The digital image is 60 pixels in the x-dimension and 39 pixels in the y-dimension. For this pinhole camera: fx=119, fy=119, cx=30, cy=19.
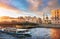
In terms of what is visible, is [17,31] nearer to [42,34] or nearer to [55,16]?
[42,34]

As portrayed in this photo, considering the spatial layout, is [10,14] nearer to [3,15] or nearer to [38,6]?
[3,15]

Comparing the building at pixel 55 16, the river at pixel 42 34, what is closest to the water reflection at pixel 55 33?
the river at pixel 42 34

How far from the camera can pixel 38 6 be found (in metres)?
1.53

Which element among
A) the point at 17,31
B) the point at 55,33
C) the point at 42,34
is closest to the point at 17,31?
the point at 17,31

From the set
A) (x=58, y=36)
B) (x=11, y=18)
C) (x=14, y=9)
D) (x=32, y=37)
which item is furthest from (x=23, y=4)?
(x=58, y=36)

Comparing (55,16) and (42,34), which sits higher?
(55,16)

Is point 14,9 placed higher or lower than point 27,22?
higher

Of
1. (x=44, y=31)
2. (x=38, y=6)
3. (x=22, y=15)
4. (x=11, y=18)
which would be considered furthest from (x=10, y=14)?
(x=44, y=31)

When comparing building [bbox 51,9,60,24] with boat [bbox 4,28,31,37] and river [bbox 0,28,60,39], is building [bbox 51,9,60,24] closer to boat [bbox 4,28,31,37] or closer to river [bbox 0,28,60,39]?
river [bbox 0,28,60,39]

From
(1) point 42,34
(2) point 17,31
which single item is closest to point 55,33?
(1) point 42,34

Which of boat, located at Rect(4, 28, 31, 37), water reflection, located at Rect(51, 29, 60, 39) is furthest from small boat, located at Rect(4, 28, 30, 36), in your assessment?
water reflection, located at Rect(51, 29, 60, 39)

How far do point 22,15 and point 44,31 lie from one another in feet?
1.13

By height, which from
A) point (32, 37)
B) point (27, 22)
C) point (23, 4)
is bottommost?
point (32, 37)

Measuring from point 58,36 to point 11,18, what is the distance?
64 centimetres
